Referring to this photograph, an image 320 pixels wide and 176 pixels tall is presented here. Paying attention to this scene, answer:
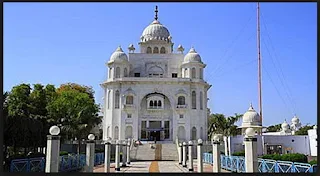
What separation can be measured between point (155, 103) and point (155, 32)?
28.6 feet

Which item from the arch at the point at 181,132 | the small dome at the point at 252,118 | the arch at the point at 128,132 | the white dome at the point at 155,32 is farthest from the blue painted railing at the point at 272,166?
the white dome at the point at 155,32

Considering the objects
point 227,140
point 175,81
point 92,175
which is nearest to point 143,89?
point 175,81

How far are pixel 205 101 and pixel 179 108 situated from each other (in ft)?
9.91

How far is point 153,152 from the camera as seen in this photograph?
3022 cm

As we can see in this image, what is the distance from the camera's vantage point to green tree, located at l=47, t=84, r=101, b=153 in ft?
82.0

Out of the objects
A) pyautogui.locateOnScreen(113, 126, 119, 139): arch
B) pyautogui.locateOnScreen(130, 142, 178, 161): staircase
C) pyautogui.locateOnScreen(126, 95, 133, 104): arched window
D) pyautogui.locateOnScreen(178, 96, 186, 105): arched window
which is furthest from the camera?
pyautogui.locateOnScreen(178, 96, 186, 105): arched window

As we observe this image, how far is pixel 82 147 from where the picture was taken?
28062mm

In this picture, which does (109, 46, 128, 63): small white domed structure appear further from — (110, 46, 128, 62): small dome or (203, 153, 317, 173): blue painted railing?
(203, 153, 317, 173): blue painted railing

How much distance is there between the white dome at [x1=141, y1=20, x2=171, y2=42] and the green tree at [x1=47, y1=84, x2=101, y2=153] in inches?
542

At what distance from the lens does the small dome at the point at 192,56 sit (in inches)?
1446

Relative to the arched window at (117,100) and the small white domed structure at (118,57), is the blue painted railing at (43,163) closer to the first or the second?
the arched window at (117,100)

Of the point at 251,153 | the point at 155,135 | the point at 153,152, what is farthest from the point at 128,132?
the point at 251,153

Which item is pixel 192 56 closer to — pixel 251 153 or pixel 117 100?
pixel 117 100

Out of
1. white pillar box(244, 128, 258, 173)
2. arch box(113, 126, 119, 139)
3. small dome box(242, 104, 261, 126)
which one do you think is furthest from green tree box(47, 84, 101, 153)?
white pillar box(244, 128, 258, 173)
